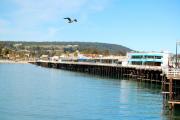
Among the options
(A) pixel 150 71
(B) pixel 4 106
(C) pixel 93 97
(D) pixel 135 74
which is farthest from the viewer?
(D) pixel 135 74

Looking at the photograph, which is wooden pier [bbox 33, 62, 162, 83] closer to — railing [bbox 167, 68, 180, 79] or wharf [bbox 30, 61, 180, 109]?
wharf [bbox 30, 61, 180, 109]

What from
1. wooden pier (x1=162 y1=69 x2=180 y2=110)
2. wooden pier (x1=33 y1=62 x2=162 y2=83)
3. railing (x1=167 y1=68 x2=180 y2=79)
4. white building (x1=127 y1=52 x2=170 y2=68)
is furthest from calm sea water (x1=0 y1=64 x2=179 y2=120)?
white building (x1=127 y1=52 x2=170 y2=68)

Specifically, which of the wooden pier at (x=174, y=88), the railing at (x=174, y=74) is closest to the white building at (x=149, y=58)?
the wooden pier at (x=174, y=88)

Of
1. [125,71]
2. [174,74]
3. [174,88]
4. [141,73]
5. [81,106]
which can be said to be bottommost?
[81,106]

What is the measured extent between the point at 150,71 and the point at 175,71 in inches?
1963

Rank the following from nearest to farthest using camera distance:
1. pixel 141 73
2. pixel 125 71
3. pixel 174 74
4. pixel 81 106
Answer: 1. pixel 174 74
2. pixel 81 106
3. pixel 141 73
4. pixel 125 71

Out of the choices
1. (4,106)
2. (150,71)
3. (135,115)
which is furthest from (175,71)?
(150,71)

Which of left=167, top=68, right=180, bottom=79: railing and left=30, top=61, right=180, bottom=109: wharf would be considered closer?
left=167, top=68, right=180, bottom=79: railing

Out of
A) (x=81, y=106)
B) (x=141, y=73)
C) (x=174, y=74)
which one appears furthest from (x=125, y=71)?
(x=81, y=106)

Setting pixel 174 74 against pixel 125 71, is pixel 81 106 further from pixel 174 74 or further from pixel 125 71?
pixel 125 71

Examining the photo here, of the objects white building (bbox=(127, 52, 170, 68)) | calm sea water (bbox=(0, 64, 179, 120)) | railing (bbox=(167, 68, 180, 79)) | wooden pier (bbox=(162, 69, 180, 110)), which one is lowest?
calm sea water (bbox=(0, 64, 179, 120))

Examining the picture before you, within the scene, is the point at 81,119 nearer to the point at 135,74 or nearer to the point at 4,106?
the point at 4,106

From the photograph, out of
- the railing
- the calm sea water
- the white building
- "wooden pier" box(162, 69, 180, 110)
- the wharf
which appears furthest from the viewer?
the white building

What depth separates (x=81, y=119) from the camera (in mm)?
43500
